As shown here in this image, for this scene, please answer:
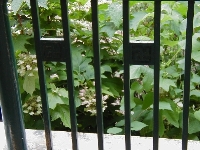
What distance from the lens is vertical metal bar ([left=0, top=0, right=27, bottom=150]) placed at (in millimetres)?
1343

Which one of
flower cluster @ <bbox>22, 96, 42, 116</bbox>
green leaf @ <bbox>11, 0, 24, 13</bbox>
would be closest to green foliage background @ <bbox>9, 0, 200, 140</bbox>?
flower cluster @ <bbox>22, 96, 42, 116</bbox>

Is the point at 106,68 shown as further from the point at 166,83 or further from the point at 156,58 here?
the point at 156,58

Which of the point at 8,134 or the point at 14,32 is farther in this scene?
the point at 14,32

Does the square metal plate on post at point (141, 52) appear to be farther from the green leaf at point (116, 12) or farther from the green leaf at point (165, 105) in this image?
Result: the green leaf at point (165, 105)

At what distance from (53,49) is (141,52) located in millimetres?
324

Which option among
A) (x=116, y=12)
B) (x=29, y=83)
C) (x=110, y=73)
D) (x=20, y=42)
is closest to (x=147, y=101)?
(x=110, y=73)

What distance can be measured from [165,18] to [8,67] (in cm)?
75

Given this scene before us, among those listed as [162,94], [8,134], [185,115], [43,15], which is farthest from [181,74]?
[8,134]

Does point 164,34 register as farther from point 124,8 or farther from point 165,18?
point 124,8

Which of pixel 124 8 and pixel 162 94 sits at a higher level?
pixel 124 8

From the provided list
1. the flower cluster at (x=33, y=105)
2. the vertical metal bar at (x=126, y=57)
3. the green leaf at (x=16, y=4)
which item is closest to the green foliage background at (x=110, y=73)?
the flower cluster at (x=33, y=105)

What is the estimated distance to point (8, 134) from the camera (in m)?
1.52

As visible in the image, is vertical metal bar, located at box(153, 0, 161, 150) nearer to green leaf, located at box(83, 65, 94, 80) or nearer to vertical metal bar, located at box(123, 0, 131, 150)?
vertical metal bar, located at box(123, 0, 131, 150)

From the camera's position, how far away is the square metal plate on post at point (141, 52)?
122 cm
